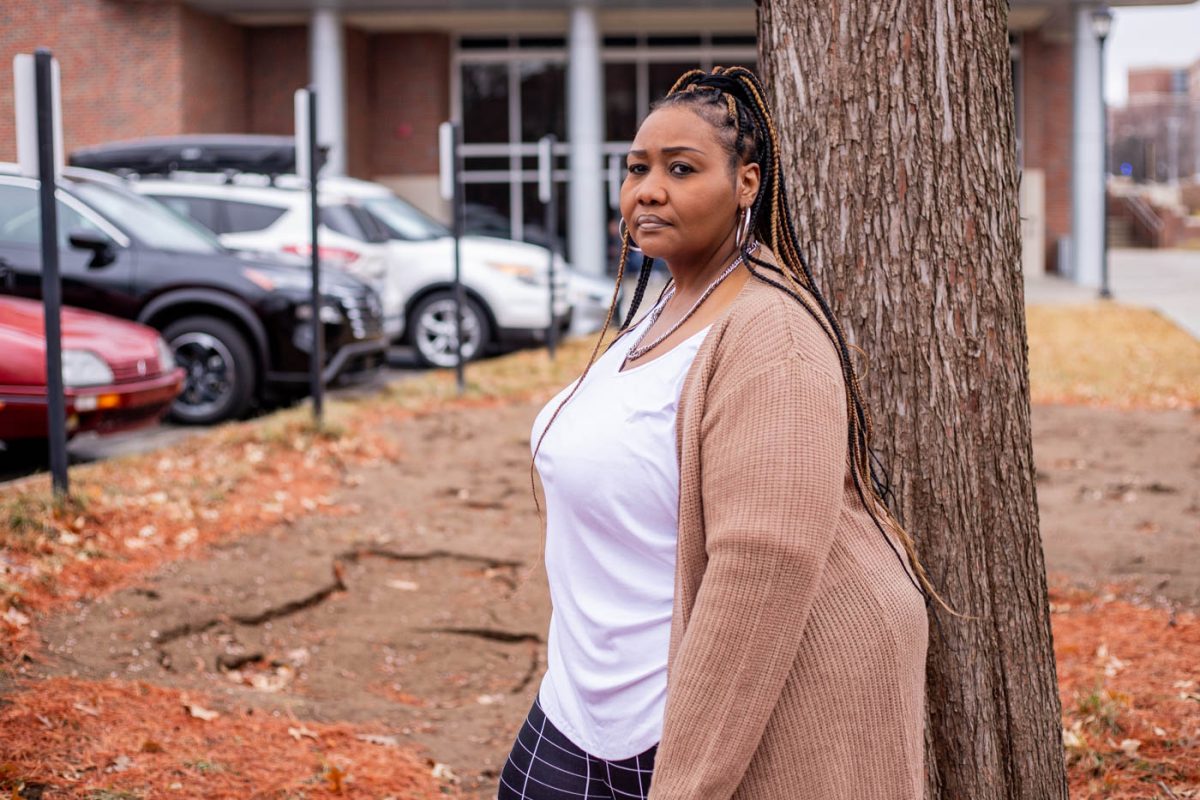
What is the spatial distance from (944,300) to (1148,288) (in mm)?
26630

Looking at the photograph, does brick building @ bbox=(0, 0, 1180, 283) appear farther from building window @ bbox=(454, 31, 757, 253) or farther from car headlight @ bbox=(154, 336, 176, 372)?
car headlight @ bbox=(154, 336, 176, 372)

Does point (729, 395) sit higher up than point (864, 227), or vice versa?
point (864, 227)

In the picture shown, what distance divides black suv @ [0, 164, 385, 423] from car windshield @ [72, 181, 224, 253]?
0.5 inches

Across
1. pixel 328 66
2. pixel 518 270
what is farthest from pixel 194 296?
pixel 328 66

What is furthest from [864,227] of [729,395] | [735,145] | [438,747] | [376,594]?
[376,594]

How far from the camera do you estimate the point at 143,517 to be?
6.50m

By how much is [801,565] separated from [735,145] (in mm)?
629

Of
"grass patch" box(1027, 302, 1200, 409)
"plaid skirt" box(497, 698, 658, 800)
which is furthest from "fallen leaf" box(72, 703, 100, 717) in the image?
"grass patch" box(1027, 302, 1200, 409)

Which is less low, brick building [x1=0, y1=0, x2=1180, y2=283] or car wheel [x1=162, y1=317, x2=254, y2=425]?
brick building [x1=0, y1=0, x2=1180, y2=283]

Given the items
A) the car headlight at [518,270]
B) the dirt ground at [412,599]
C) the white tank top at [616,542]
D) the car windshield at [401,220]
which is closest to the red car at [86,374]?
the dirt ground at [412,599]

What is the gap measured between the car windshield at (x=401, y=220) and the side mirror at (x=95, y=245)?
16.2 feet

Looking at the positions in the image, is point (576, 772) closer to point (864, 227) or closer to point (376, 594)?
point (864, 227)

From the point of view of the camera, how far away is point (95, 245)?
9969 mm

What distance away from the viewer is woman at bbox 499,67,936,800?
1.70 metres
